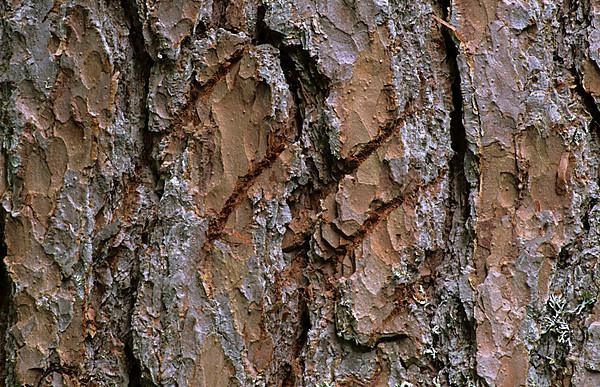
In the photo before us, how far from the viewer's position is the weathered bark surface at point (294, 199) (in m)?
0.98

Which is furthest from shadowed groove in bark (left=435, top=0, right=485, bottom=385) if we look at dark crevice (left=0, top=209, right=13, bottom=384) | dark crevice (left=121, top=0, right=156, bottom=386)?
dark crevice (left=0, top=209, right=13, bottom=384)

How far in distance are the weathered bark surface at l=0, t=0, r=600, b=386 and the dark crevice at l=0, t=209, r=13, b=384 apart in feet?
0.03

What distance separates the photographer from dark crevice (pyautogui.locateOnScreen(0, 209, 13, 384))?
101cm

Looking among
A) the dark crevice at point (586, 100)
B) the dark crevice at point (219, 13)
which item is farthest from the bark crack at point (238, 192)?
the dark crevice at point (586, 100)

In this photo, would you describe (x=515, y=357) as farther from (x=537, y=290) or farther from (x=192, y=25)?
(x=192, y=25)

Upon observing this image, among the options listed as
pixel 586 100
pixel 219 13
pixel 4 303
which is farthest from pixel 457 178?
pixel 4 303

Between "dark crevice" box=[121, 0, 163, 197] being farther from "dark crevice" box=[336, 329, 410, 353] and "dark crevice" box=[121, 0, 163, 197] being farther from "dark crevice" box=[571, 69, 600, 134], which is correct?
"dark crevice" box=[571, 69, 600, 134]

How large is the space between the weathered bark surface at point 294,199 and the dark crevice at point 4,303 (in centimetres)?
1

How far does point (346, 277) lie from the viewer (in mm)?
987

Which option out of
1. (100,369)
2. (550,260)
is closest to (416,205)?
(550,260)

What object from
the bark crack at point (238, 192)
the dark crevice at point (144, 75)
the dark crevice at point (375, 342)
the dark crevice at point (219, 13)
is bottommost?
the dark crevice at point (375, 342)

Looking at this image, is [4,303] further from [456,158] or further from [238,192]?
[456,158]

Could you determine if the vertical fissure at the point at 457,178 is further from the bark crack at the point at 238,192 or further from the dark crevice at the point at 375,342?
the bark crack at the point at 238,192

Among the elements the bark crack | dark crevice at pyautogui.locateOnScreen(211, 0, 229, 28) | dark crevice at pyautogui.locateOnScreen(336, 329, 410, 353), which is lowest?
dark crevice at pyautogui.locateOnScreen(336, 329, 410, 353)
